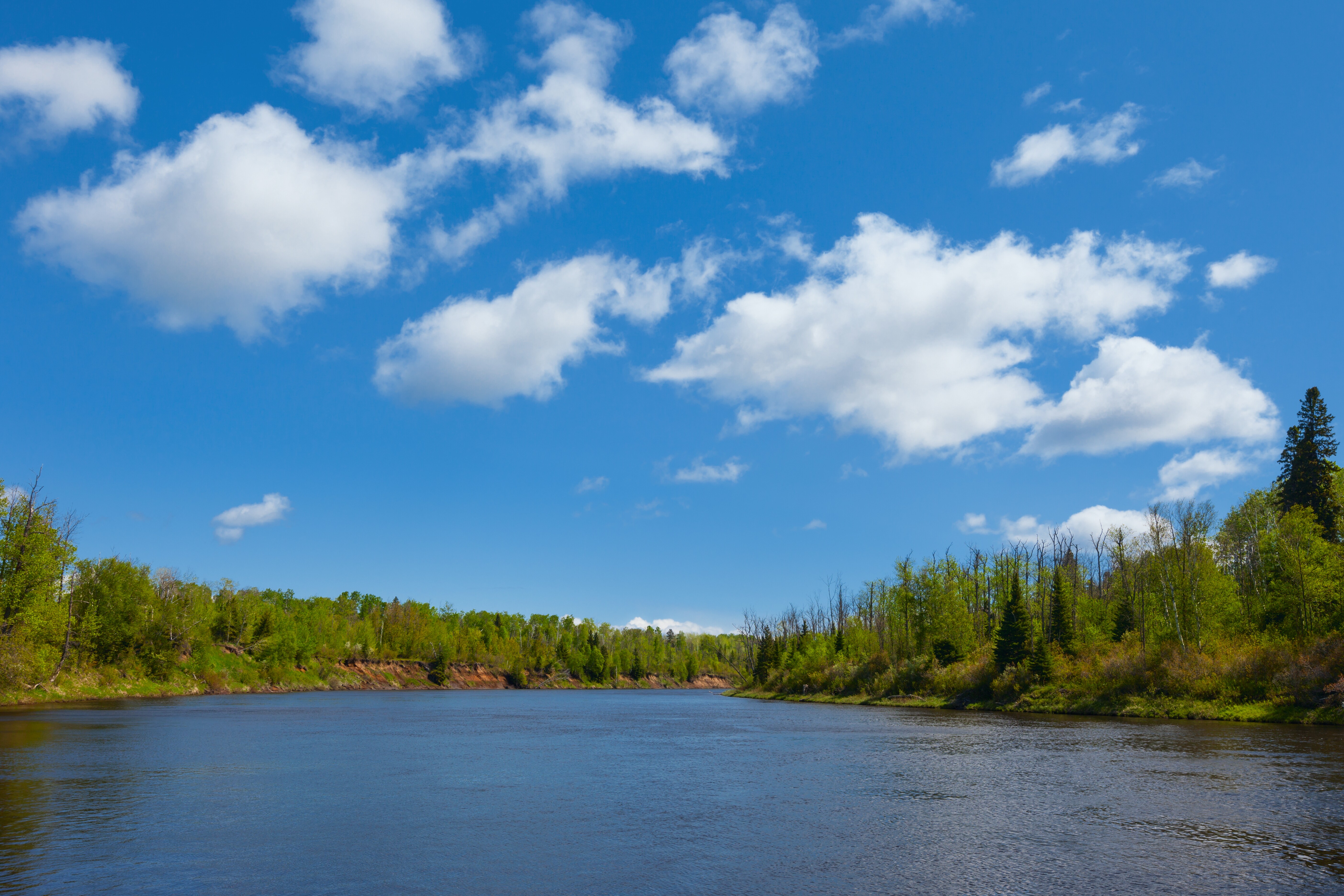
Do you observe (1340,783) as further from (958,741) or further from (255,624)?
(255,624)

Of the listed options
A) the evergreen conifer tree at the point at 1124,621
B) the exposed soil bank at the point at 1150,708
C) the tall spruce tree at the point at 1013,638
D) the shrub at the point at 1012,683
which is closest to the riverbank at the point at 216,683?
the exposed soil bank at the point at 1150,708

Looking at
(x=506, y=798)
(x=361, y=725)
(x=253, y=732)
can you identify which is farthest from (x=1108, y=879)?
(x=361, y=725)

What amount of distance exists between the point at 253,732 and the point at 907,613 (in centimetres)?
9530

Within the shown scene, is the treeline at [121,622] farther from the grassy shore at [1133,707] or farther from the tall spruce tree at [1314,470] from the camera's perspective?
the tall spruce tree at [1314,470]

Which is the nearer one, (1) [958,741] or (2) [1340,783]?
(2) [1340,783]

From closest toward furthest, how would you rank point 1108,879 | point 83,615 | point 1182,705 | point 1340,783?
point 1108,879, point 1340,783, point 1182,705, point 83,615

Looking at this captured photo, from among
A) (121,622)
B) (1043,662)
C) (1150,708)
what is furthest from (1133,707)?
(121,622)

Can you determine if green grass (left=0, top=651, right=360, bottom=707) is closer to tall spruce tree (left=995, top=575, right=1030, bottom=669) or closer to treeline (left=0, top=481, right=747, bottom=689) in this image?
treeline (left=0, top=481, right=747, bottom=689)

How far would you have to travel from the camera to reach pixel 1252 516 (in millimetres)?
101250

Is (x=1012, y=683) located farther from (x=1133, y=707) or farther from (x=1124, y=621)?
(x=1133, y=707)

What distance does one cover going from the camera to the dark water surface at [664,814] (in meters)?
16.4

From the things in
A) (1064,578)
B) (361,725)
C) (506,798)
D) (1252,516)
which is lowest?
(361,725)

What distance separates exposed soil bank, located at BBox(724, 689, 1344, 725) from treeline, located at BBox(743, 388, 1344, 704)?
1081mm

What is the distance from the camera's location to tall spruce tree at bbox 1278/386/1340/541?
86500 mm
